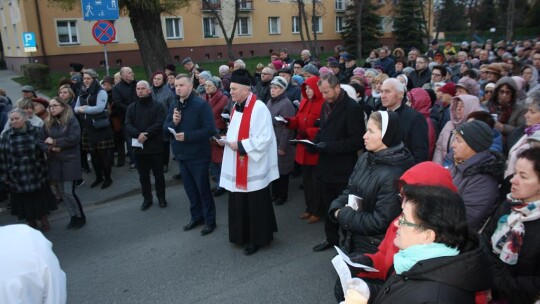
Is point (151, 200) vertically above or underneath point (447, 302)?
underneath

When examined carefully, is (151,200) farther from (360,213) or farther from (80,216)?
(360,213)

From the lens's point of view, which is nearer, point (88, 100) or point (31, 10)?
point (88, 100)

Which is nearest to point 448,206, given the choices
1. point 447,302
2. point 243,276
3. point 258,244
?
point 447,302

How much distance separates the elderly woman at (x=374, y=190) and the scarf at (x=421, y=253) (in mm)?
931

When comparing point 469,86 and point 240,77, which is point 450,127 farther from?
point 240,77

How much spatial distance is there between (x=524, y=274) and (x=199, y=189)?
13.0 ft

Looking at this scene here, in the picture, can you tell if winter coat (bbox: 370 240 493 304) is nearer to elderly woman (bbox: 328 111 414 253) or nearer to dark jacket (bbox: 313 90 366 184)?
elderly woman (bbox: 328 111 414 253)

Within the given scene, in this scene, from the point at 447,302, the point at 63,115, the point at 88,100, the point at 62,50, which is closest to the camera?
the point at 447,302

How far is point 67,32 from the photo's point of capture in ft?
93.9

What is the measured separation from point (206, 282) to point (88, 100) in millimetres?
4722

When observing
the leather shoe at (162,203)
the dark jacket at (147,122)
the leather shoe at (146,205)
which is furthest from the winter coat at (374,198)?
the leather shoe at (146,205)

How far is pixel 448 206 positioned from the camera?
1991mm

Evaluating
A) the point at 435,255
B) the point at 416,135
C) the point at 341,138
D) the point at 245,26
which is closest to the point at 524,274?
the point at 435,255

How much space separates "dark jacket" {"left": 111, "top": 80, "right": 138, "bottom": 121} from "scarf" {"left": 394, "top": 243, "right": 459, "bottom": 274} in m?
7.41
